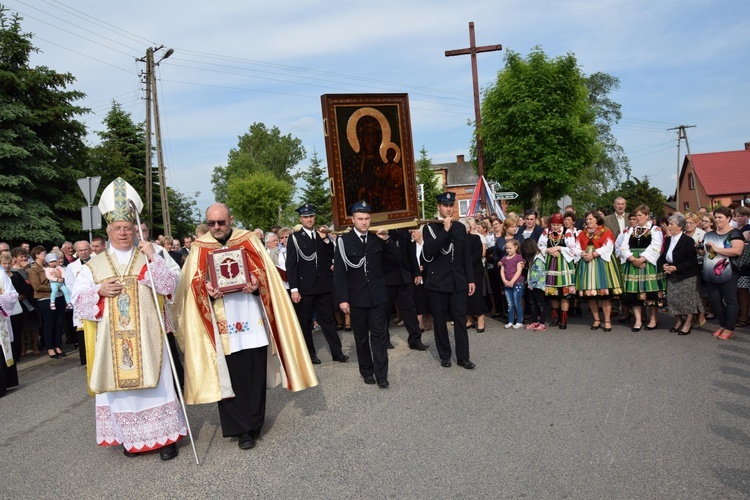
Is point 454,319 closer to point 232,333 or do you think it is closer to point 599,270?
point 232,333

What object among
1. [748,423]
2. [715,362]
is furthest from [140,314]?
[715,362]

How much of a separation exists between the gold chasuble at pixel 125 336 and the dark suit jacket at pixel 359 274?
2490 mm

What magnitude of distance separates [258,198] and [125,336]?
55385 mm

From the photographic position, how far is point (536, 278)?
10.3m

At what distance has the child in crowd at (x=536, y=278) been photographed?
33.6 ft

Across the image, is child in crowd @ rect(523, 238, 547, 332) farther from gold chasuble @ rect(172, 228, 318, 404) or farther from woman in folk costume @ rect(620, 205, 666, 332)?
gold chasuble @ rect(172, 228, 318, 404)

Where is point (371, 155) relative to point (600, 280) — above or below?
above

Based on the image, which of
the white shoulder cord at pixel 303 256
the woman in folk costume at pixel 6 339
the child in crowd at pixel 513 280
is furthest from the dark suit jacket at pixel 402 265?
the woman in folk costume at pixel 6 339

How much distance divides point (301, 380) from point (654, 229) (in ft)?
20.4

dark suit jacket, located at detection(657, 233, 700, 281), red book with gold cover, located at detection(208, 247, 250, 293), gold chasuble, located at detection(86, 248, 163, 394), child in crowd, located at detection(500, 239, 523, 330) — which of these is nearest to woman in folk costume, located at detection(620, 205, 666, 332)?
dark suit jacket, located at detection(657, 233, 700, 281)

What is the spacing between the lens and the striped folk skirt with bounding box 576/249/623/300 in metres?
9.70

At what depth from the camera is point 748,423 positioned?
5223 millimetres

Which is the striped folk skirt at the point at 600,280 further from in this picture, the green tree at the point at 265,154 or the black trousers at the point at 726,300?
the green tree at the point at 265,154

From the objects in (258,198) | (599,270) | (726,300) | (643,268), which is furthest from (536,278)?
(258,198)
